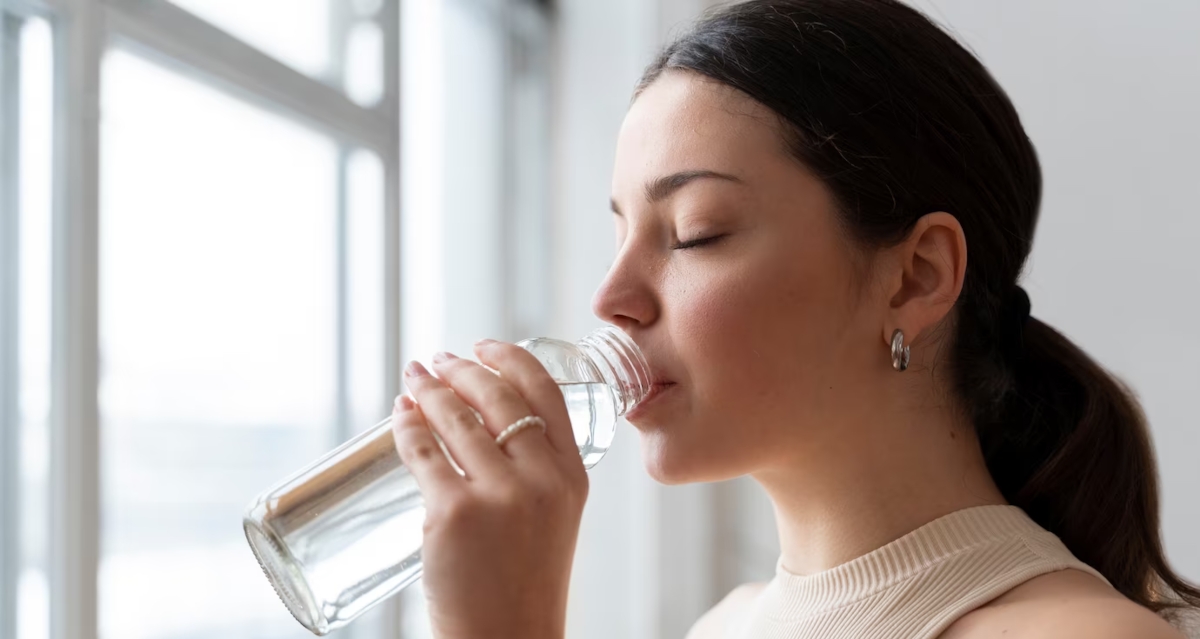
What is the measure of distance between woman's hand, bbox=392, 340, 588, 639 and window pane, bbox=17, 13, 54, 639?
0.39 m

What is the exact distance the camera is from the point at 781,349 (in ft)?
3.01

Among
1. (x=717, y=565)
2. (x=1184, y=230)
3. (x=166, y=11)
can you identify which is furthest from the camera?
(x=717, y=565)

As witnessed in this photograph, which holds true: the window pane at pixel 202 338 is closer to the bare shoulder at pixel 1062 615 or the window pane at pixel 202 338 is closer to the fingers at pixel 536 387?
the fingers at pixel 536 387

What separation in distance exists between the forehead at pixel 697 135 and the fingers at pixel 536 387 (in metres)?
0.22

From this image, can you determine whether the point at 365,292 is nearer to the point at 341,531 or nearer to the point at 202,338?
the point at 202,338

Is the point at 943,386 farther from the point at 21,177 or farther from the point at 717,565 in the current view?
the point at 717,565

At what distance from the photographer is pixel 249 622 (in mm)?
1375

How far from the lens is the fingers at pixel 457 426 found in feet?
2.43

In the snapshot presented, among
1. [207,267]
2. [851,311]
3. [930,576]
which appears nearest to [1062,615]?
[930,576]

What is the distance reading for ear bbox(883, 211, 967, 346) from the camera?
3.12ft

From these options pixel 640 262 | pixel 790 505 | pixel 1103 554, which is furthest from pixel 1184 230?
pixel 640 262

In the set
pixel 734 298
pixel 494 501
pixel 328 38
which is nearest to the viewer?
pixel 494 501

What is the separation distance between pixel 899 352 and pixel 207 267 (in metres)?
0.77

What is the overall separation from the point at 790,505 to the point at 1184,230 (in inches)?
41.4
